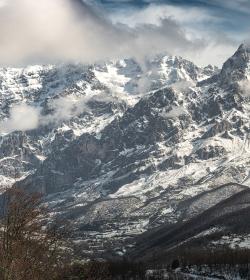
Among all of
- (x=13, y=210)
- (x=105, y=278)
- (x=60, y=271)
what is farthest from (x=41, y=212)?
(x=105, y=278)

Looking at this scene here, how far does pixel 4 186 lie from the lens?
5119 cm

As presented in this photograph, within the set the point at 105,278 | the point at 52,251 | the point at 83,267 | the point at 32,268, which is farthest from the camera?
the point at 105,278

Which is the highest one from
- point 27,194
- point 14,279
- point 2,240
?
point 27,194

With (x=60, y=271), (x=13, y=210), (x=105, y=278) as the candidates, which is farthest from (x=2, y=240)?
(x=105, y=278)

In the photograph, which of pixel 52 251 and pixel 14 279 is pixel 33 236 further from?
pixel 14 279

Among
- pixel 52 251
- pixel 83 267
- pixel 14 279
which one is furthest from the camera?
pixel 83 267

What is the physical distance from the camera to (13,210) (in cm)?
5141

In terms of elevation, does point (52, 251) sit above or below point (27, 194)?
below

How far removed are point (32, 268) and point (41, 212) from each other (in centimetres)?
428

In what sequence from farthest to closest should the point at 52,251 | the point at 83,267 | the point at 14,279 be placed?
the point at 83,267 → the point at 52,251 → the point at 14,279

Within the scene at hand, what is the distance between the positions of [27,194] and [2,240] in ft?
14.1

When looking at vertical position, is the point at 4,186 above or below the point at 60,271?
above

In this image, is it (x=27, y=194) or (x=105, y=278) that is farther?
(x=105, y=278)

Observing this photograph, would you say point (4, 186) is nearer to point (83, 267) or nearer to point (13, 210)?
point (13, 210)
